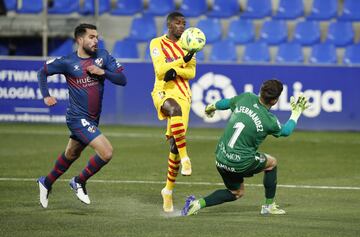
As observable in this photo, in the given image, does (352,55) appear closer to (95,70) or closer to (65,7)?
(65,7)

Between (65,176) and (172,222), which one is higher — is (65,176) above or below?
below

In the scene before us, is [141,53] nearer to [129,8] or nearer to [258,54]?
[129,8]

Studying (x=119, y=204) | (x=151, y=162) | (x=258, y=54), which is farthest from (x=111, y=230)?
(x=258, y=54)

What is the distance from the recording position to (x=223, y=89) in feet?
67.6

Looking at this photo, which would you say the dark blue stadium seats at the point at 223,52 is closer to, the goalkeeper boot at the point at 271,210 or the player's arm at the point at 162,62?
the player's arm at the point at 162,62

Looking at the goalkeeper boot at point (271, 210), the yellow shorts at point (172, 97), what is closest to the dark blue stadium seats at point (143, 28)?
the yellow shorts at point (172, 97)

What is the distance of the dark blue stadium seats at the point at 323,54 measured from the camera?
915 inches

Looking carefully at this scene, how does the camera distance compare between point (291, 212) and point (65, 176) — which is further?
point (65, 176)

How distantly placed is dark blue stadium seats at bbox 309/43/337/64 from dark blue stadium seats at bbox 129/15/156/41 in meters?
4.24

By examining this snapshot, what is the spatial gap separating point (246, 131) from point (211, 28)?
14.8m

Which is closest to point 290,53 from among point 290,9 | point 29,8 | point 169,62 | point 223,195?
point 290,9

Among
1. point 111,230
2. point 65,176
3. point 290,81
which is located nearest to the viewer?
point 111,230

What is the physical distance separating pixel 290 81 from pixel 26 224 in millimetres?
11988

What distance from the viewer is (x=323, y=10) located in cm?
2408
